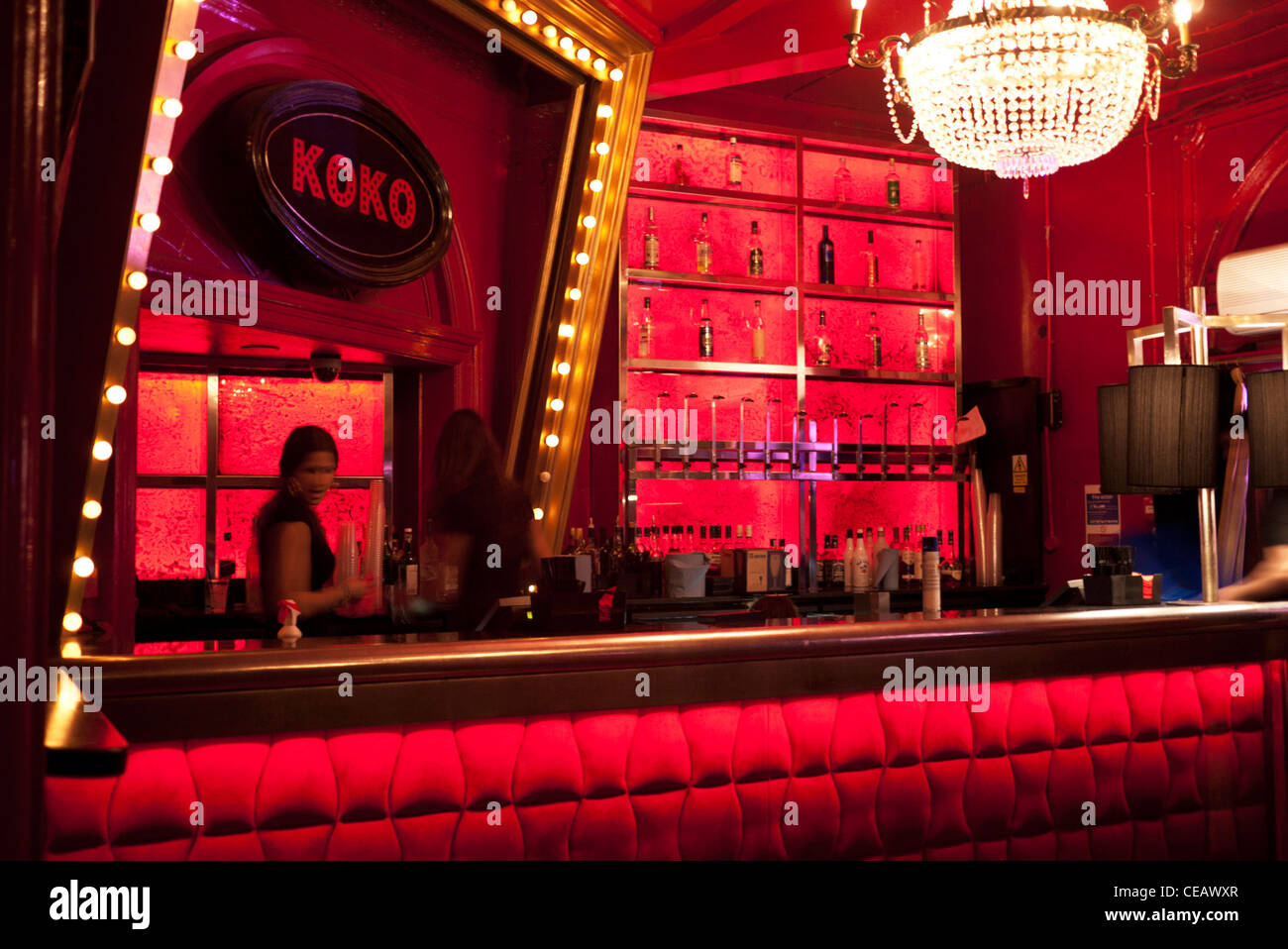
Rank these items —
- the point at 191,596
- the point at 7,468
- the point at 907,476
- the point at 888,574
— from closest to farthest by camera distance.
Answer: the point at 7,468 < the point at 191,596 < the point at 888,574 < the point at 907,476

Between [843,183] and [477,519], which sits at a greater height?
[843,183]

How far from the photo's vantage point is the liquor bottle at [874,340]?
5.39 meters

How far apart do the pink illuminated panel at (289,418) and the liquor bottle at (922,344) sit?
2819 mm

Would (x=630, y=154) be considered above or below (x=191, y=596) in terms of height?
above

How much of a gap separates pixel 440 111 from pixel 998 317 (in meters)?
3.09

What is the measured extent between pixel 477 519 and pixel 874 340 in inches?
120

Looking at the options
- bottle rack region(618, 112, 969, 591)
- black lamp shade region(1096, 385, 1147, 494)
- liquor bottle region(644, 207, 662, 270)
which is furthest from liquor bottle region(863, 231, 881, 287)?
black lamp shade region(1096, 385, 1147, 494)

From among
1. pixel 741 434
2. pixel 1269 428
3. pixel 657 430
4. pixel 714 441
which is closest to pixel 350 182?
pixel 657 430

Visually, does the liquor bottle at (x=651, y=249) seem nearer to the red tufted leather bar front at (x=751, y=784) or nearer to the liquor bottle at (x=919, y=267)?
the liquor bottle at (x=919, y=267)

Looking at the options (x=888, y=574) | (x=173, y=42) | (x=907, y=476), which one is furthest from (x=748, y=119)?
(x=173, y=42)

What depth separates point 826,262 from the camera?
5.23m

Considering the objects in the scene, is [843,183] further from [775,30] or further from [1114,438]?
[1114,438]

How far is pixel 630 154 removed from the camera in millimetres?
4094
